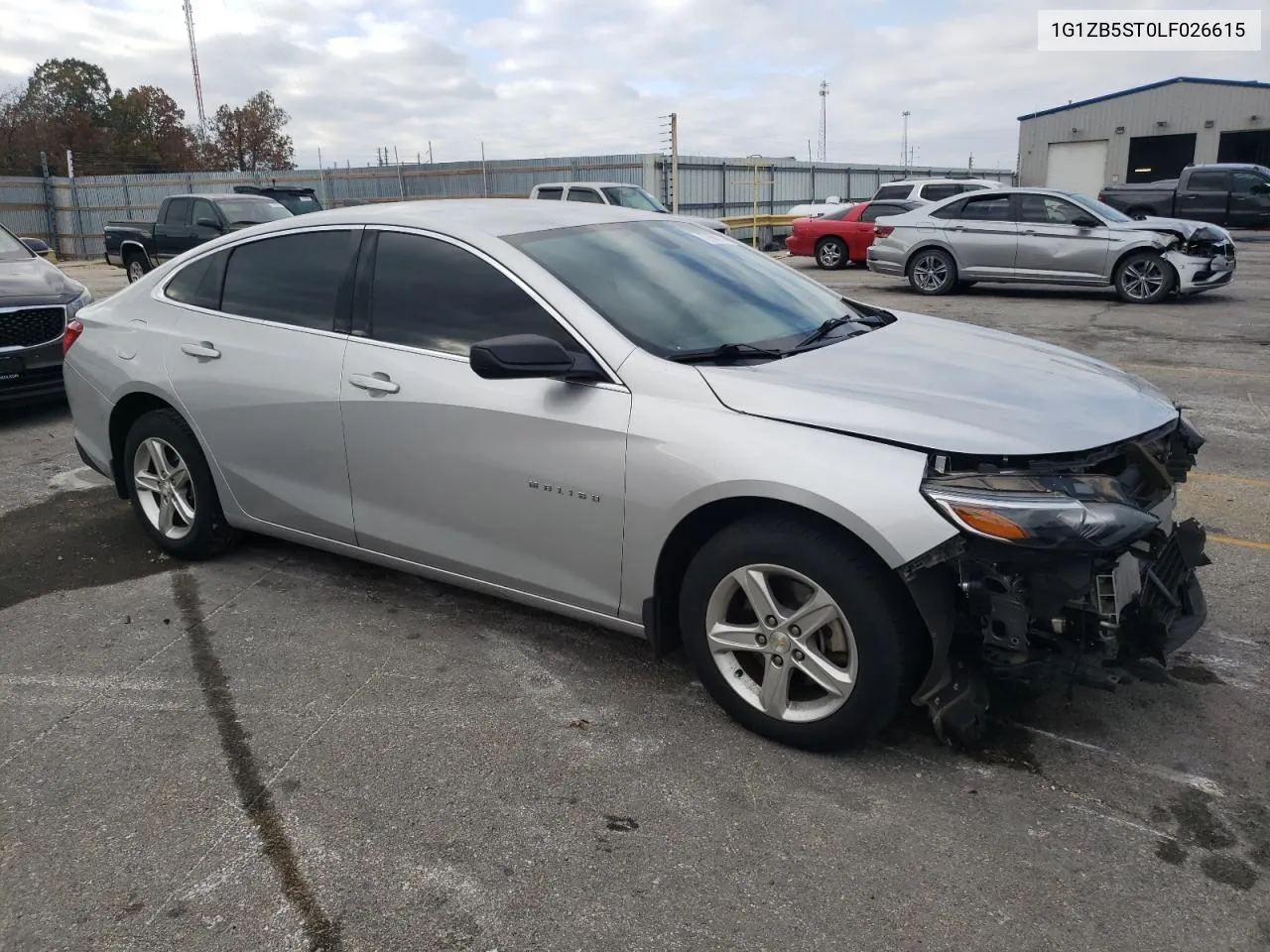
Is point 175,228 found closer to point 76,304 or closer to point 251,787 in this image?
point 76,304

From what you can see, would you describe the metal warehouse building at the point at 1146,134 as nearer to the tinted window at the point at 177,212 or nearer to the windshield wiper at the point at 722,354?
the tinted window at the point at 177,212

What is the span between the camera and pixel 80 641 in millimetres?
4008

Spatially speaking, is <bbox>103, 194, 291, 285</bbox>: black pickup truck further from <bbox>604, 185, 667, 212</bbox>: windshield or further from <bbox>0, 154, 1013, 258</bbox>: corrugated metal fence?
<bbox>0, 154, 1013, 258</bbox>: corrugated metal fence

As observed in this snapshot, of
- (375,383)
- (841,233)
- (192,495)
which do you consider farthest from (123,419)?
(841,233)

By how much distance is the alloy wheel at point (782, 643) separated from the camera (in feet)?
9.54

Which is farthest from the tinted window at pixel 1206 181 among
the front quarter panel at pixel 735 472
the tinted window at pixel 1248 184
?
the front quarter panel at pixel 735 472

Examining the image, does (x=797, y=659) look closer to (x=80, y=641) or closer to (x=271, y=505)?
(x=271, y=505)

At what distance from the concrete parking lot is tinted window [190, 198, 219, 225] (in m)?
14.4

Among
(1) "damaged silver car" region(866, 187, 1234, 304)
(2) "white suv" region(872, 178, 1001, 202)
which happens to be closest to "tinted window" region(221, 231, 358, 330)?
(1) "damaged silver car" region(866, 187, 1234, 304)

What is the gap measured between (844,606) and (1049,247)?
42.3ft

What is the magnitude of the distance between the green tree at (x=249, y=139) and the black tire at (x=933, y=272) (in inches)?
1921

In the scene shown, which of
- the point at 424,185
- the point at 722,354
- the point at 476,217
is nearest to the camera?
the point at 722,354

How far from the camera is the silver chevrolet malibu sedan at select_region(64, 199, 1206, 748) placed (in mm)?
2752

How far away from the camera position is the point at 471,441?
3.53 meters
